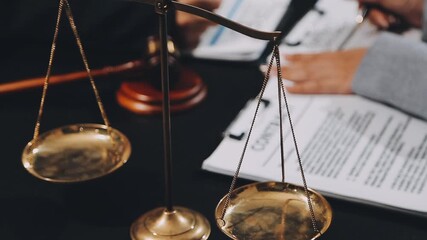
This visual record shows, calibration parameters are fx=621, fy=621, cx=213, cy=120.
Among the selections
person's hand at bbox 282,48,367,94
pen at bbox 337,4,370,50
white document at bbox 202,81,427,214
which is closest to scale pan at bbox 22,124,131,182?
white document at bbox 202,81,427,214

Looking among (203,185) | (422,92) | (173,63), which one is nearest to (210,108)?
(173,63)

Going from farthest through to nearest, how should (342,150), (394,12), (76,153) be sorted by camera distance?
(394,12) < (342,150) < (76,153)

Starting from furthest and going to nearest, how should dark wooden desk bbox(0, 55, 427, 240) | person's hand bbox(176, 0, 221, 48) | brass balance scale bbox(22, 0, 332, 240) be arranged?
person's hand bbox(176, 0, 221, 48) < dark wooden desk bbox(0, 55, 427, 240) < brass balance scale bbox(22, 0, 332, 240)

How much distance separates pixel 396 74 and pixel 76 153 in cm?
54

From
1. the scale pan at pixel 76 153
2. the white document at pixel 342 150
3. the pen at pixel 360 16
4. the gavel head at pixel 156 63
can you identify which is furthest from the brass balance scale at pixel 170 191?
the pen at pixel 360 16

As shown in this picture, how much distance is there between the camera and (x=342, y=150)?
849 mm

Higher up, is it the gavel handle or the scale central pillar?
the gavel handle

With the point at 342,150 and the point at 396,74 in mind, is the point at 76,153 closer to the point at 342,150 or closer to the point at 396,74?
the point at 342,150

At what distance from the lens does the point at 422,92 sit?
953 millimetres

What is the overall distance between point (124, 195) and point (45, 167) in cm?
11

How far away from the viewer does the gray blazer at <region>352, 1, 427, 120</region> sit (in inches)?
37.3

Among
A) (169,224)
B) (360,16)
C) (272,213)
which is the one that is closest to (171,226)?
(169,224)

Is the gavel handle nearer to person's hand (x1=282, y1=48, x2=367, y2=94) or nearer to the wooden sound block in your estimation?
the wooden sound block

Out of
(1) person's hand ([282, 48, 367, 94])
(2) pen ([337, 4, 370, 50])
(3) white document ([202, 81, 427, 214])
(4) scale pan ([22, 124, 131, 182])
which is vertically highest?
(4) scale pan ([22, 124, 131, 182])
